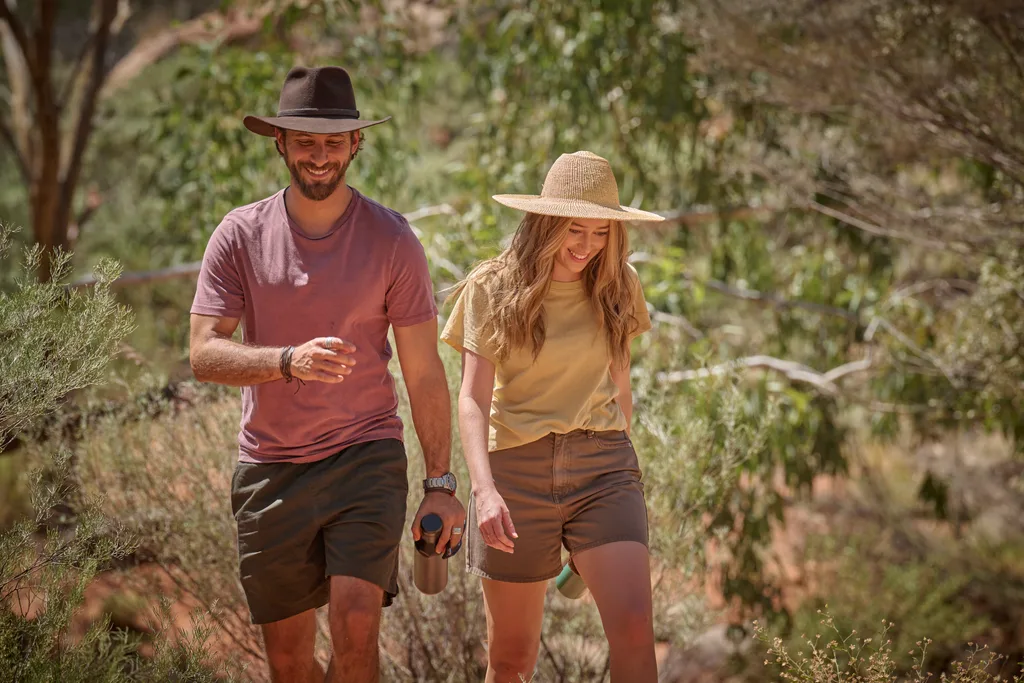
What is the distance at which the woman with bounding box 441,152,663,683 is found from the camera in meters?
3.00

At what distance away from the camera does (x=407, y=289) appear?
10.2 feet

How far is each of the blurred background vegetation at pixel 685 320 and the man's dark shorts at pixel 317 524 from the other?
32 centimetres

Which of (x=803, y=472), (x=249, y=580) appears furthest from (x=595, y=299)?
(x=803, y=472)

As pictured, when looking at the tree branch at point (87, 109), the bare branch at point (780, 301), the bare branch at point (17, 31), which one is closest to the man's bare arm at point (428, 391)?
the bare branch at point (780, 301)

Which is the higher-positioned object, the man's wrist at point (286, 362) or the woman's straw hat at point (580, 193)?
the woman's straw hat at point (580, 193)

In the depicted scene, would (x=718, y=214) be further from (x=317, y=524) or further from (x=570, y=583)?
(x=317, y=524)

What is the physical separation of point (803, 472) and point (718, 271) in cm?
168

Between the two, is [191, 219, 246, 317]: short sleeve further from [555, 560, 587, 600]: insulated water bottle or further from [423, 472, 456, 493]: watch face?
[555, 560, 587, 600]: insulated water bottle

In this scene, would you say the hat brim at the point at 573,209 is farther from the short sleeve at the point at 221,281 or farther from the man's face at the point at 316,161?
the short sleeve at the point at 221,281

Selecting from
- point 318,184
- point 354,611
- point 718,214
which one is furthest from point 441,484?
point 718,214

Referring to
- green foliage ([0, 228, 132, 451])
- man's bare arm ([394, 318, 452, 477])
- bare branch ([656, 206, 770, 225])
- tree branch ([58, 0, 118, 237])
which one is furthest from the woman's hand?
tree branch ([58, 0, 118, 237])

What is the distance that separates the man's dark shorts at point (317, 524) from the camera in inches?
Result: 119

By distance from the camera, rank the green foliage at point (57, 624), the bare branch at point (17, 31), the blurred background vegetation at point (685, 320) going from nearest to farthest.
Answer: the green foliage at point (57, 624) → the blurred background vegetation at point (685, 320) → the bare branch at point (17, 31)

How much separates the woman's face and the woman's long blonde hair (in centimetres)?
2
